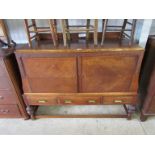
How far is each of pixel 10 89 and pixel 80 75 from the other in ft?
2.34

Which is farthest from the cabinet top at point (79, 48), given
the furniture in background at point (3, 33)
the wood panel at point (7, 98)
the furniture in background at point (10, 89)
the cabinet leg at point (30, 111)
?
the cabinet leg at point (30, 111)

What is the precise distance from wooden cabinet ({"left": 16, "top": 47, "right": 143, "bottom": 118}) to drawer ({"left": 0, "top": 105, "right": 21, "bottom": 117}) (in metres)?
0.14

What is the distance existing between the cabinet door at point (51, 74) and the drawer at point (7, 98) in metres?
0.20

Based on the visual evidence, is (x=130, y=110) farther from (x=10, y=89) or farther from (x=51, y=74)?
(x=10, y=89)

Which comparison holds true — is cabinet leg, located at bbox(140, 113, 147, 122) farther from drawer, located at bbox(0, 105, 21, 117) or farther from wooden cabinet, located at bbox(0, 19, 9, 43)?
wooden cabinet, located at bbox(0, 19, 9, 43)

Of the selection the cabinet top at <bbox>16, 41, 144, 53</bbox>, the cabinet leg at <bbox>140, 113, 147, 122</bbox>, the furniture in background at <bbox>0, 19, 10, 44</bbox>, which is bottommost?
the cabinet leg at <bbox>140, 113, 147, 122</bbox>

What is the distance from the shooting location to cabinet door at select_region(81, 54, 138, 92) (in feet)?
4.17

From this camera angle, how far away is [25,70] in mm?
1353

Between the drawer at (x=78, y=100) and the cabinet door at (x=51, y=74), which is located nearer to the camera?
the cabinet door at (x=51, y=74)

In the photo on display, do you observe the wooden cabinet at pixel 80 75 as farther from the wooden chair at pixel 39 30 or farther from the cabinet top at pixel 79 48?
the wooden chair at pixel 39 30

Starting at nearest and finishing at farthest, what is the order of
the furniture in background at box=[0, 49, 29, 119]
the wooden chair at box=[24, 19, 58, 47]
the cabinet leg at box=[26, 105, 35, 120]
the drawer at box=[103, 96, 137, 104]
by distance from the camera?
1. the wooden chair at box=[24, 19, 58, 47]
2. the furniture in background at box=[0, 49, 29, 119]
3. the drawer at box=[103, 96, 137, 104]
4. the cabinet leg at box=[26, 105, 35, 120]

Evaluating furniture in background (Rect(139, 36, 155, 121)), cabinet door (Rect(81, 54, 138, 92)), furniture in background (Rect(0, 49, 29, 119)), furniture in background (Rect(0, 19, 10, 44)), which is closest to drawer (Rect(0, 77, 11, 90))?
furniture in background (Rect(0, 49, 29, 119))

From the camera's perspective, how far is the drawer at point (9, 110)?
1597mm
